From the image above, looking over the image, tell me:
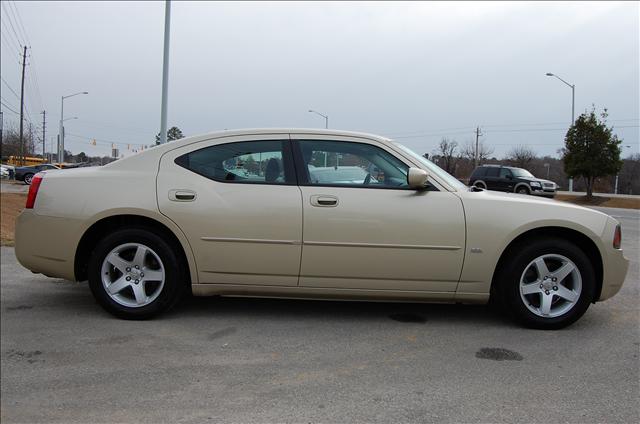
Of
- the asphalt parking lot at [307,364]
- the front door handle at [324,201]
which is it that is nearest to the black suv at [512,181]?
the asphalt parking lot at [307,364]

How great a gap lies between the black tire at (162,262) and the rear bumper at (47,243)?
22 centimetres

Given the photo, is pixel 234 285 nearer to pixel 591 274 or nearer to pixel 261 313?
pixel 261 313

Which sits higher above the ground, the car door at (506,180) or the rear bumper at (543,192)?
the car door at (506,180)

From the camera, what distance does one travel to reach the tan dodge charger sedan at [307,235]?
13.0 ft

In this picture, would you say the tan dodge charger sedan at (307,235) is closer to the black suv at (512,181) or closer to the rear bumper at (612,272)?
the rear bumper at (612,272)

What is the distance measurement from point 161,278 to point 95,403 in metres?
1.42

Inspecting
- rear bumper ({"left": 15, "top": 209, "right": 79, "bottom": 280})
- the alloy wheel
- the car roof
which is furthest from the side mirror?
rear bumper ({"left": 15, "top": 209, "right": 79, "bottom": 280})

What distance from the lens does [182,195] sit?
4070 mm

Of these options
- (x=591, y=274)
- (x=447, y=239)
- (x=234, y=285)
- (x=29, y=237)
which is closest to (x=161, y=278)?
(x=234, y=285)

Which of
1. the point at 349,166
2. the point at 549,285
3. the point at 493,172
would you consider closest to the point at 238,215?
the point at 349,166

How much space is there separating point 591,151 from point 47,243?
104ft

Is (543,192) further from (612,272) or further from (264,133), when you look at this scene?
(264,133)

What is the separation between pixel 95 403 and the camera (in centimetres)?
274

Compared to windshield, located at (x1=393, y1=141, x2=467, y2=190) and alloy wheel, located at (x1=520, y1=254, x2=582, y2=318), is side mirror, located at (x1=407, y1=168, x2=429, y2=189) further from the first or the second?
alloy wheel, located at (x1=520, y1=254, x2=582, y2=318)
